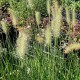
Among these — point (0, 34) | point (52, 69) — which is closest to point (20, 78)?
point (52, 69)

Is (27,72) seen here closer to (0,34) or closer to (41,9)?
(0,34)

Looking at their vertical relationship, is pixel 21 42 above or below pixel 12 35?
above

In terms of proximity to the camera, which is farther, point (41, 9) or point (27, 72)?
point (41, 9)

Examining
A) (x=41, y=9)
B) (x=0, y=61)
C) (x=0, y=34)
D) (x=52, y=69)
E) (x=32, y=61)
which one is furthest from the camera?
(x=41, y=9)

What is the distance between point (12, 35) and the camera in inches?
192

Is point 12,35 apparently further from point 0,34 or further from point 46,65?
point 46,65

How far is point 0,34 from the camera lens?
4.82 metres

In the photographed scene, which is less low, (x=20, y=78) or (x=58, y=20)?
(x=58, y=20)

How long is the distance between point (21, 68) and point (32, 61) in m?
0.14

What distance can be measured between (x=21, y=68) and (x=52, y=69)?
0.99 ft

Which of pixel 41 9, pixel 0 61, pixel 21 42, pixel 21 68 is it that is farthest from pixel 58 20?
pixel 41 9

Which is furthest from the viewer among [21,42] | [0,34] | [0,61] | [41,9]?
[41,9]

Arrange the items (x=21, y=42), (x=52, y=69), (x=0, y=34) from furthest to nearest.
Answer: (x=0, y=34) < (x=52, y=69) < (x=21, y=42)

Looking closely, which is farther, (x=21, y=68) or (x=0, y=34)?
(x=0, y=34)
